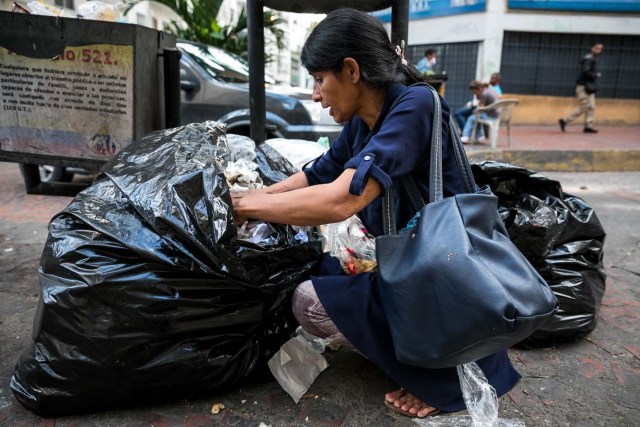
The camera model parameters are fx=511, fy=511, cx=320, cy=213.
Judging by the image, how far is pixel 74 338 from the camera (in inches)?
61.3

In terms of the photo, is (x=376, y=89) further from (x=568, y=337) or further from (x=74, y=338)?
(x=568, y=337)

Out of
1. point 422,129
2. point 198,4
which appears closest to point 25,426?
point 422,129

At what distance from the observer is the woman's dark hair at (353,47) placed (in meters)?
1.57

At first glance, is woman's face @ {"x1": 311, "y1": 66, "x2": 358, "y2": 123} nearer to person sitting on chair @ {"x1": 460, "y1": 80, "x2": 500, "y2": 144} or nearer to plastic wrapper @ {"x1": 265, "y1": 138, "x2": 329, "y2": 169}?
plastic wrapper @ {"x1": 265, "y1": 138, "x2": 329, "y2": 169}

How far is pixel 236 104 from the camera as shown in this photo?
16.5 feet

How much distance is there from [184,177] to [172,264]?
0.27m

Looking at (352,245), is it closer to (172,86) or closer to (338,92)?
(338,92)

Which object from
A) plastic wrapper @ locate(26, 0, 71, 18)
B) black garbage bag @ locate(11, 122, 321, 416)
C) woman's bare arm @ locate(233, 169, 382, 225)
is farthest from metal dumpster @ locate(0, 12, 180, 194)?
woman's bare arm @ locate(233, 169, 382, 225)

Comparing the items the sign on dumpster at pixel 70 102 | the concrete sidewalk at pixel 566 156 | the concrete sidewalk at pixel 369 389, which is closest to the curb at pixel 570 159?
the concrete sidewalk at pixel 566 156

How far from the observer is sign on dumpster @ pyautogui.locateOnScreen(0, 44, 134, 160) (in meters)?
2.49

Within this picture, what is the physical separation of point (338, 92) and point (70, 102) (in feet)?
5.19

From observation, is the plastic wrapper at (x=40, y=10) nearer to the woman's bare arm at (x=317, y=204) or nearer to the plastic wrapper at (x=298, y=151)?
the plastic wrapper at (x=298, y=151)

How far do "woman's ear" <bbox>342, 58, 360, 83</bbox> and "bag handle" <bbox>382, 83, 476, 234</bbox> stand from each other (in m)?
0.15

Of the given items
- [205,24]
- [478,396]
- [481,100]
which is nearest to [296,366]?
[478,396]
